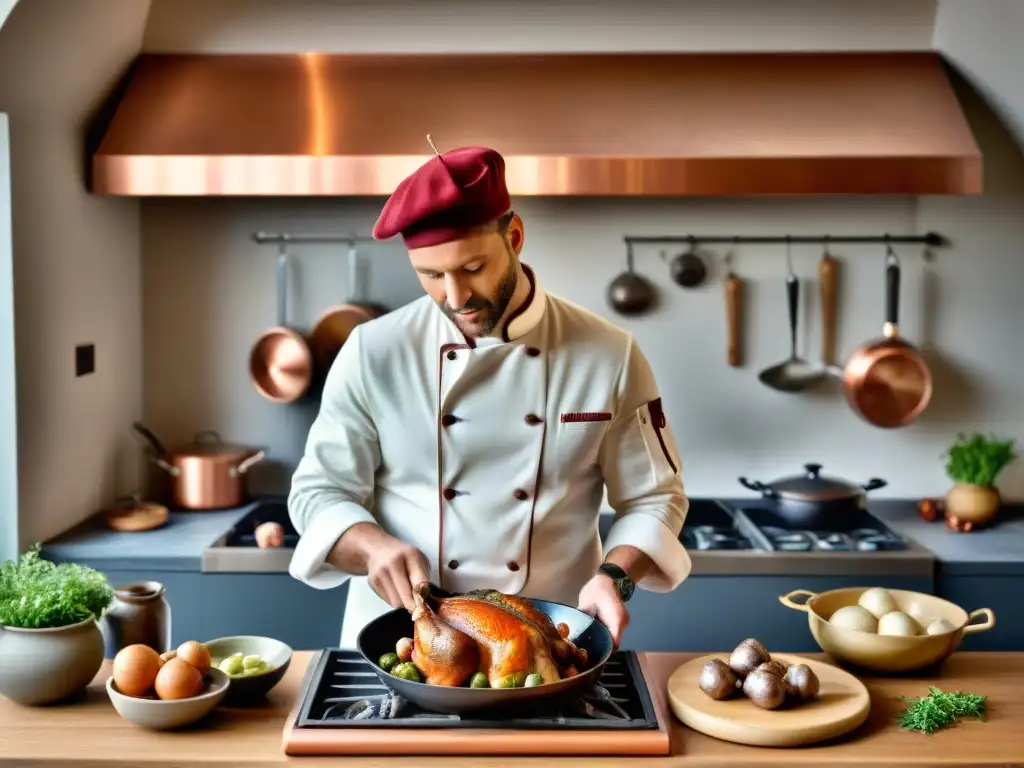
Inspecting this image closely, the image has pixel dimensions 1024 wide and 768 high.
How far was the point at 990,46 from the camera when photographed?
297 centimetres

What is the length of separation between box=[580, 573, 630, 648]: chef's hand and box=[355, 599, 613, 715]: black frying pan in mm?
24

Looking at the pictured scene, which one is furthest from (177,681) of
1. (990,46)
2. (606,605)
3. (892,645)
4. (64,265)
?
(990,46)

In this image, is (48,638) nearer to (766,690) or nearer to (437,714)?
(437,714)

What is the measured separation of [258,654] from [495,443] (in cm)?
52

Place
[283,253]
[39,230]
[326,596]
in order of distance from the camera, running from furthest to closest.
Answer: [283,253]
[326,596]
[39,230]

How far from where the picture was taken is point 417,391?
1.95 metres

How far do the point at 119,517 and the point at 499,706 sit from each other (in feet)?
6.18

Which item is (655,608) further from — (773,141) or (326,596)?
(773,141)

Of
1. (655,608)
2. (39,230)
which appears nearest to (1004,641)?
(655,608)

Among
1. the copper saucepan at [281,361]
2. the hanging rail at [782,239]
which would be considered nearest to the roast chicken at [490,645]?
the copper saucepan at [281,361]

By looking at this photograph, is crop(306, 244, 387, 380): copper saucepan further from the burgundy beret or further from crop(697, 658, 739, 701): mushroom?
crop(697, 658, 739, 701): mushroom

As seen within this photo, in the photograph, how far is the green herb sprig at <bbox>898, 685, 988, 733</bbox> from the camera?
1545mm

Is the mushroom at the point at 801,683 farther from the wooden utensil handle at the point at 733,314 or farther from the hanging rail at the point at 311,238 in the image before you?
the hanging rail at the point at 311,238

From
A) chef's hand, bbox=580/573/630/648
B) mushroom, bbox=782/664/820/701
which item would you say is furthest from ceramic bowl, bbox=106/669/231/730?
mushroom, bbox=782/664/820/701
